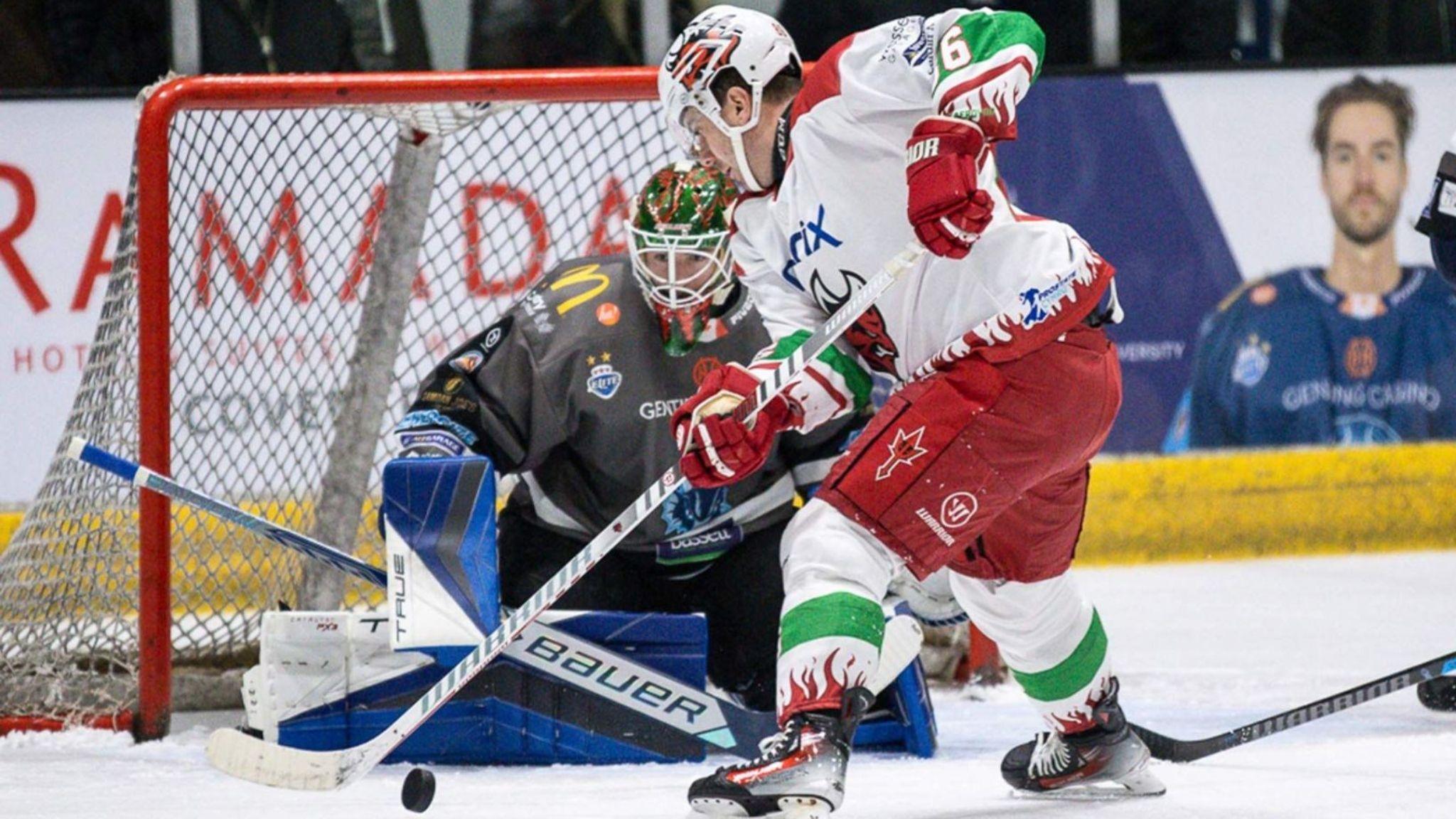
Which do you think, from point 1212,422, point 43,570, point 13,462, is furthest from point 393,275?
point 1212,422

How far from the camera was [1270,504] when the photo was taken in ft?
17.2

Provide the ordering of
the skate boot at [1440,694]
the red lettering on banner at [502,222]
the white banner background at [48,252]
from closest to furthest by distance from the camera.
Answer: the skate boot at [1440,694] < the red lettering on banner at [502,222] < the white banner background at [48,252]

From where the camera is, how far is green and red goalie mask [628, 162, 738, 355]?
3.14 meters

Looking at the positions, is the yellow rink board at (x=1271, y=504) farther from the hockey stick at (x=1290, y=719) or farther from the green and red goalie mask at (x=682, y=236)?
the hockey stick at (x=1290, y=719)

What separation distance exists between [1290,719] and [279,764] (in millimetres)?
1326

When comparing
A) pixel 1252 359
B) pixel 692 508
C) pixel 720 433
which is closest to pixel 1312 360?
pixel 1252 359

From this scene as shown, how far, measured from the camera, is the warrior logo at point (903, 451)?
2.36m

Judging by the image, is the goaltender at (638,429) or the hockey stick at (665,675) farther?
the goaltender at (638,429)

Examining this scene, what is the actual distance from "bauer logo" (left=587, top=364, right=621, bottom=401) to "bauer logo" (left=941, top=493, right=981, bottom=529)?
1.01m

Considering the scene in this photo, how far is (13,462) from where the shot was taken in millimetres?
4723

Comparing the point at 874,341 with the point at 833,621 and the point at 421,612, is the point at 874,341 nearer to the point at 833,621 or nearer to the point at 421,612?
the point at 833,621

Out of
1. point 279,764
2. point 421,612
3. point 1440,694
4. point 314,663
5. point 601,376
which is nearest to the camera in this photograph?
point 279,764

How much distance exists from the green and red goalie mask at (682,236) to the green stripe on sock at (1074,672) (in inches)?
33.7

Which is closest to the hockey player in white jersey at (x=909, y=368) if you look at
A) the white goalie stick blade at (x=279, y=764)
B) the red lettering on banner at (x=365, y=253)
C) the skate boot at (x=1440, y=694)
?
the white goalie stick blade at (x=279, y=764)
